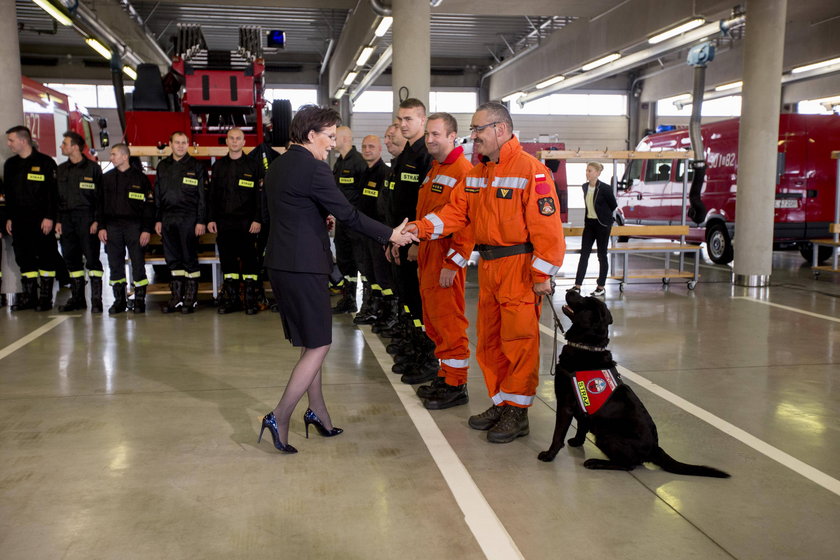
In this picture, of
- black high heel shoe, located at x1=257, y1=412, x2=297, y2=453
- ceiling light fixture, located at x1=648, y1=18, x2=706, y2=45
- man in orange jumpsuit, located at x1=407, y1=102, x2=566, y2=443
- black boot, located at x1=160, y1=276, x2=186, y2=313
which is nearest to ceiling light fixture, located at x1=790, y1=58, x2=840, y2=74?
ceiling light fixture, located at x1=648, y1=18, x2=706, y2=45

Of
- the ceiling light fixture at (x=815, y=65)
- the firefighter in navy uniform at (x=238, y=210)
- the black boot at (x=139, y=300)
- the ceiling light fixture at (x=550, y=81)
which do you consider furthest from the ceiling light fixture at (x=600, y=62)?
the black boot at (x=139, y=300)

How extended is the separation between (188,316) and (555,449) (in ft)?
17.4

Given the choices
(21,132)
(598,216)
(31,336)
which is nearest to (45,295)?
(31,336)

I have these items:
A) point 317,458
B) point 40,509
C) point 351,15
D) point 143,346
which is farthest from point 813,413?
point 351,15

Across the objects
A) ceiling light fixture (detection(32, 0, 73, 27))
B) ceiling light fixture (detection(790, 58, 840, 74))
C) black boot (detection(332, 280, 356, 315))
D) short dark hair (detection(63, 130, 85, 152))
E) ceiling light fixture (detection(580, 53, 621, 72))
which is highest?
ceiling light fixture (detection(790, 58, 840, 74))

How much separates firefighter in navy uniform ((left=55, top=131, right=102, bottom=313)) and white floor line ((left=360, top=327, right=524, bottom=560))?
471 cm

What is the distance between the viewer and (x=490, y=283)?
381cm

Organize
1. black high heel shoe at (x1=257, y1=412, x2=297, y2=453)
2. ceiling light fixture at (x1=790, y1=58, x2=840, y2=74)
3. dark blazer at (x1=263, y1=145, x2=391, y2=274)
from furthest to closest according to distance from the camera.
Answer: ceiling light fixture at (x1=790, y1=58, x2=840, y2=74), black high heel shoe at (x1=257, y1=412, x2=297, y2=453), dark blazer at (x1=263, y1=145, x2=391, y2=274)

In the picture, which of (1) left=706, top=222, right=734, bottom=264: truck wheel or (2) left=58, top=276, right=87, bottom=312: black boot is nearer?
(2) left=58, top=276, right=87, bottom=312: black boot

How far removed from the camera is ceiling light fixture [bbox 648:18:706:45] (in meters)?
11.2

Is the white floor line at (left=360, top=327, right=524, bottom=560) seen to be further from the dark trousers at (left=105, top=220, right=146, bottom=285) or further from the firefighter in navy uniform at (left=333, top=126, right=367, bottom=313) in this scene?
the dark trousers at (left=105, top=220, right=146, bottom=285)

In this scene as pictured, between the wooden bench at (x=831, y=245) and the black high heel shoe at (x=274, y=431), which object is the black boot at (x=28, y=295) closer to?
the black high heel shoe at (x=274, y=431)

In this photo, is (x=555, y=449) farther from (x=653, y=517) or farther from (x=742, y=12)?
(x=742, y=12)

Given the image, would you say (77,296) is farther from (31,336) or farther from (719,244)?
(719,244)
